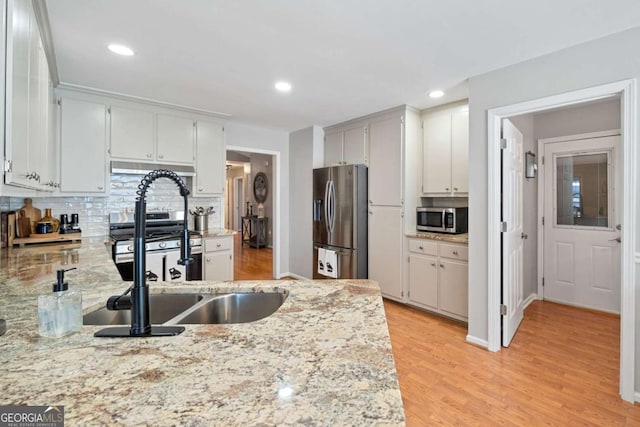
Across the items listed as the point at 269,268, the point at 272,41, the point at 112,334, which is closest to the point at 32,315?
the point at 112,334

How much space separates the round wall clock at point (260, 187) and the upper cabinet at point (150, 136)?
4059 millimetres

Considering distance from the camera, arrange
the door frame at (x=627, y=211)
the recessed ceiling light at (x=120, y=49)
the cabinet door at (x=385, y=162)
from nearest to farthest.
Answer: the door frame at (x=627, y=211)
the recessed ceiling light at (x=120, y=49)
the cabinet door at (x=385, y=162)

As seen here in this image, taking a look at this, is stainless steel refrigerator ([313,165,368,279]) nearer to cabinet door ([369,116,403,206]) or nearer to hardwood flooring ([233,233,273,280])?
cabinet door ([369,116,403,206])

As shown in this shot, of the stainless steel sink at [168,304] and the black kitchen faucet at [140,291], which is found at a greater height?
the black kitchen faucet at [140,291]

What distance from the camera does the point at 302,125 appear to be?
458 centimetres

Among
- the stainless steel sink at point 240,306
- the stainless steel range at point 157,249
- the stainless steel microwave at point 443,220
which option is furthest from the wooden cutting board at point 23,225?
the stainless steel microwave at point 443,220

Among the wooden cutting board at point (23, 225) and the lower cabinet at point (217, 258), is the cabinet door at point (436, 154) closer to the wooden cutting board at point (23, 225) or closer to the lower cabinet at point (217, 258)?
the lower cabinet at point (217, 258)

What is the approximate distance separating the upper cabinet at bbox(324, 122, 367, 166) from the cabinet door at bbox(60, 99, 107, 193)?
2.73 m

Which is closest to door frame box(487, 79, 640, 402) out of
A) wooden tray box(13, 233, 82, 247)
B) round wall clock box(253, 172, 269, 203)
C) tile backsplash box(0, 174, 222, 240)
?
tile backsplash box(0, 174, 222, 240)

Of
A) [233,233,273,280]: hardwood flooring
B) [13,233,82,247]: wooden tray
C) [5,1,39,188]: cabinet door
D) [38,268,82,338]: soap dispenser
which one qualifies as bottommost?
[233,233,273,280]: hardwood flooring

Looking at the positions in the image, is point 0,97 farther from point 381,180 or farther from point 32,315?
point 381,180

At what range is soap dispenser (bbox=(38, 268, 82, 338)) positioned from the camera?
0.89 meters

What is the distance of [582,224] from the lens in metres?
3.69

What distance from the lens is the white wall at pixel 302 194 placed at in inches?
184
